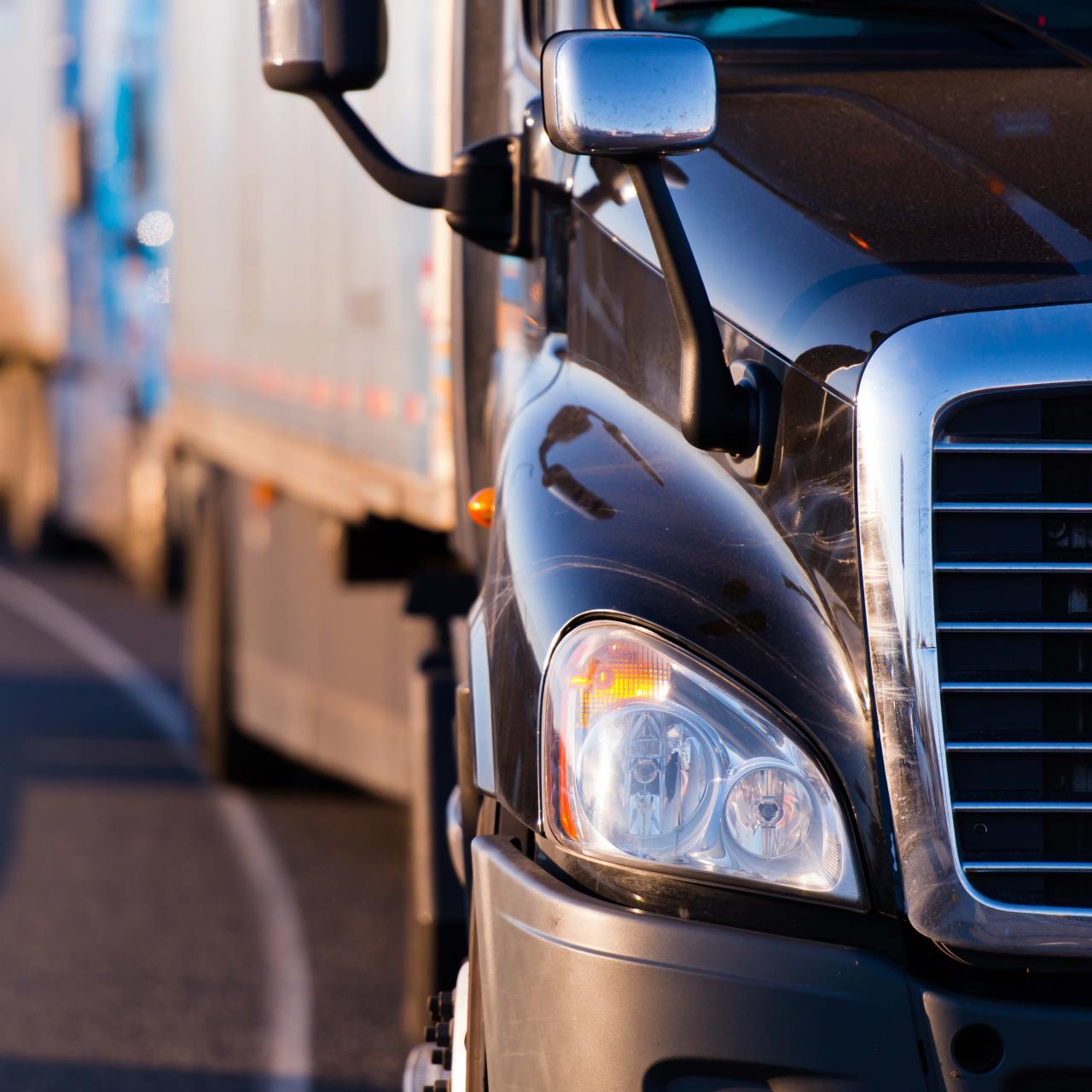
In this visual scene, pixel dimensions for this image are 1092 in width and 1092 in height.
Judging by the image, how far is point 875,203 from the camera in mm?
3297

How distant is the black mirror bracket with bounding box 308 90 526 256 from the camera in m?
4.16

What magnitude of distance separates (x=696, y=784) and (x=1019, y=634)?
48 cm

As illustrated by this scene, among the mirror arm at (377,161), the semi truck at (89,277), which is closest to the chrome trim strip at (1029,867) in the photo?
the mirror arm at (377,161)

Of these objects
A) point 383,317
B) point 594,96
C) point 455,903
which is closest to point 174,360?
point 383,317

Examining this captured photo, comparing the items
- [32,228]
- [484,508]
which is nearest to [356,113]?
[484,508]

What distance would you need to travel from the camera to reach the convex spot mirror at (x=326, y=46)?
13.1ft

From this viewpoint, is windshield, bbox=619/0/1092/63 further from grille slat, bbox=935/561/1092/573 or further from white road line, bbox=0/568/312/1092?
white road line, bbox=0/568/312/1092

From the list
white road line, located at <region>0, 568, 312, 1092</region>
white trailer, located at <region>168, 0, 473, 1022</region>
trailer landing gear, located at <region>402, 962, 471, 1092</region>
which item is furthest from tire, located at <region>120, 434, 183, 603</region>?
trailer landing gear, located at <region>402, 962, 471, 1092</region>

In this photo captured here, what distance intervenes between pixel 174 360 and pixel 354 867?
138 inches

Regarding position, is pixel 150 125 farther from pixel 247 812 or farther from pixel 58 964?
pixel 58 964

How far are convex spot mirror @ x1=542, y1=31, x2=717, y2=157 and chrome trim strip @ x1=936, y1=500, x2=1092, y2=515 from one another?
674 millimetres

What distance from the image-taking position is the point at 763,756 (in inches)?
114

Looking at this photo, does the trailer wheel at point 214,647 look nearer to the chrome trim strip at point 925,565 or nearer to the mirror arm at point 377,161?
the mirror arm at point 377,161

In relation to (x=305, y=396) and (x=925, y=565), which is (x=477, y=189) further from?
(x=305, y=396)
